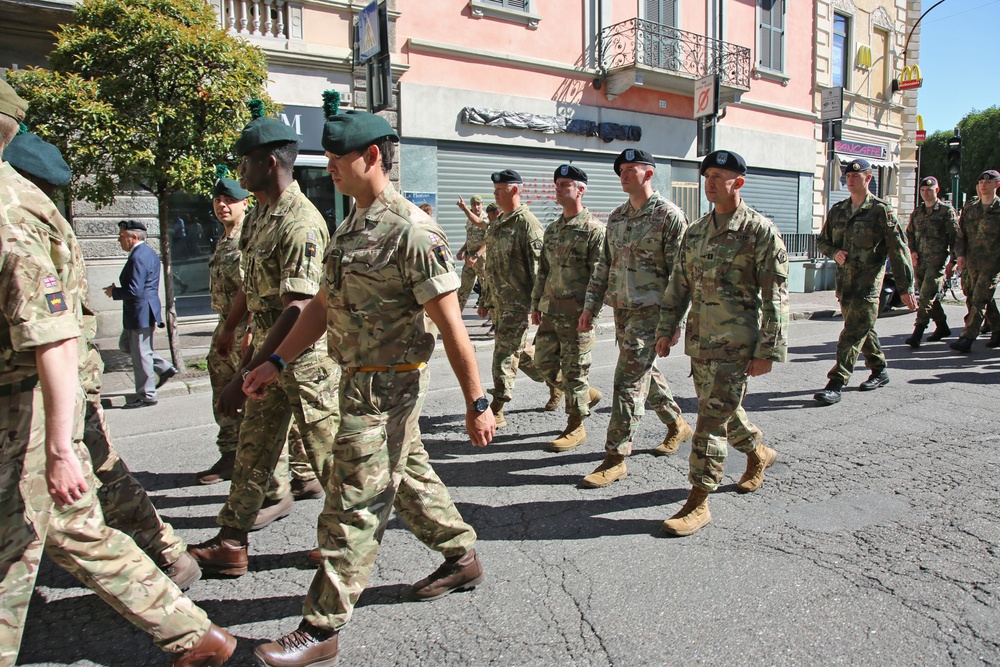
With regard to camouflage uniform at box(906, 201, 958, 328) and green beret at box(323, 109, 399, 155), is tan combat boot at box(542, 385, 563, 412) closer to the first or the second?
green beret at box(323, 109, 399, 155)

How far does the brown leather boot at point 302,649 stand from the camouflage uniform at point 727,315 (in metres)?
2.09

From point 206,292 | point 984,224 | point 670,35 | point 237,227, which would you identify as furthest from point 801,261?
point 237,227

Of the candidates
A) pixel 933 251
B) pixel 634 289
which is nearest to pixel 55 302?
pixel 634 289

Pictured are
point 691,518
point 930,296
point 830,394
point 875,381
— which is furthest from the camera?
point 930,296

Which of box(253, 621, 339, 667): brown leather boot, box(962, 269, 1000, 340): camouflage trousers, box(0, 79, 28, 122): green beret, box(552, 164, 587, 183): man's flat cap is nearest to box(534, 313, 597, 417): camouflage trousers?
box(552, 164, 587, 183): man's flat cap

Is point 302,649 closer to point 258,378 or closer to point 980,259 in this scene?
point 258,378

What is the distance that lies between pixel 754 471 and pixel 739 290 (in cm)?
117

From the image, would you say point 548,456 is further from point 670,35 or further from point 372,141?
point 670,35

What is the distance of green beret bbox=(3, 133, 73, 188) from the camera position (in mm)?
3006

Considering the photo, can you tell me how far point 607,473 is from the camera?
4.58 m

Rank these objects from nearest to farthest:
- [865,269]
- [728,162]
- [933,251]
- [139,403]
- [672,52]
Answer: [728,162] → [865,269] → [139,403] → [933,251] → [672,52]

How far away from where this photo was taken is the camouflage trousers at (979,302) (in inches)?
348

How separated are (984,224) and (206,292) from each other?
11.6 metres

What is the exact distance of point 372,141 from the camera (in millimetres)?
2777
